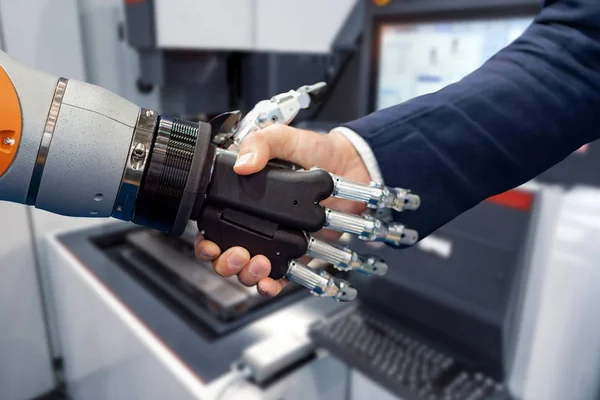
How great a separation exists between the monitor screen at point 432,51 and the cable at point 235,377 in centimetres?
59

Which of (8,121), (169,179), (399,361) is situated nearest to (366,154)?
(169,179)

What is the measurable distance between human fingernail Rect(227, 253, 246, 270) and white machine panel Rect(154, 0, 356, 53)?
836 mm

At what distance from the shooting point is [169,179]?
1.22ft

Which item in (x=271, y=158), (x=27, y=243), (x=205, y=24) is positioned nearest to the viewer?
(x=271, y=158)

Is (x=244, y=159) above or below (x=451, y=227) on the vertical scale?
above

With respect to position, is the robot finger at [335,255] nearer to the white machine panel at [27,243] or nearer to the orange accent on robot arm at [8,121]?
the orange accent on robot arm at [8,121]

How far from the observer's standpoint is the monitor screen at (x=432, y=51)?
2.78 feet

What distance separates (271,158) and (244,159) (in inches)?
2.0

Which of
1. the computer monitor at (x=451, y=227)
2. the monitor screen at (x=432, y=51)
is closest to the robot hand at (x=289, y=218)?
the computer monitor at (x=451, y=227)

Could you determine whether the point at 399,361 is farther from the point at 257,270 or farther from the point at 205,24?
the point at 205,24

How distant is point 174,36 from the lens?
1.07m

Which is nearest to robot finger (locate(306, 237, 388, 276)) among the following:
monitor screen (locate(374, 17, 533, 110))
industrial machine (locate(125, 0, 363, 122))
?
monitor screen (locate(374, 17, 533, 110))

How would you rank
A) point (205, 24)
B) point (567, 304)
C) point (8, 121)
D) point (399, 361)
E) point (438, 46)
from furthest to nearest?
point (205, 24), point (438, 46), point (399, 361), point (567, 304), point (8, 121)

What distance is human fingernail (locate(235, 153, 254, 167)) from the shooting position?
384 millimetres
